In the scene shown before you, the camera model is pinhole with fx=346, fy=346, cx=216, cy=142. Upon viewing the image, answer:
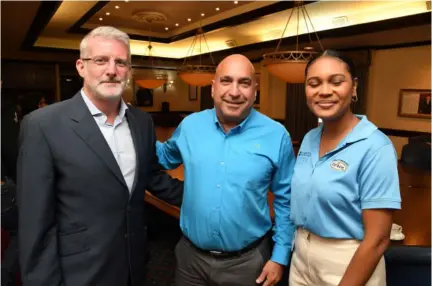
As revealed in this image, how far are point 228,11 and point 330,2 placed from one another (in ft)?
5.18

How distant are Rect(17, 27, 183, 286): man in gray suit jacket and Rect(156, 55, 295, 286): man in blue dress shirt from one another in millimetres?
228

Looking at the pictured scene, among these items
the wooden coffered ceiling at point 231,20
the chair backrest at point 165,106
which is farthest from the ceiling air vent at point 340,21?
the chair backrest at point 165,106

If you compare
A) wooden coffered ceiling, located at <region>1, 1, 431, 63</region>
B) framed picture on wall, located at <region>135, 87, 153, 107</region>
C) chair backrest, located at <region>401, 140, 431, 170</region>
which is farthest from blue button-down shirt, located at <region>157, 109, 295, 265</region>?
framed picture on wall, located at <region>135, 87, 153, 107</region>

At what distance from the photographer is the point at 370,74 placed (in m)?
6.84

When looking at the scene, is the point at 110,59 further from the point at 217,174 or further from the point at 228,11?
the point at 228,11

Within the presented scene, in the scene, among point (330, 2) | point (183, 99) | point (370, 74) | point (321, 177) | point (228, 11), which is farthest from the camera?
point (183, 99)

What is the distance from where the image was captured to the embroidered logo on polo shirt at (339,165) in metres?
1.15

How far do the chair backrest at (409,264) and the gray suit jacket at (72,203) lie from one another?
116cm

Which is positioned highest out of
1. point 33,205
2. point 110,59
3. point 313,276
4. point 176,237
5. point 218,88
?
point 110,59

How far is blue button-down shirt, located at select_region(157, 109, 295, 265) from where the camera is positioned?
142 centimetres

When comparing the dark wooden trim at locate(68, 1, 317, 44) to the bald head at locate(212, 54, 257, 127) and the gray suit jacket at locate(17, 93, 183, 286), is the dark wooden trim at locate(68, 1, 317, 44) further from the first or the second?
the gray suit jacket at locate(17, 93, 183, 286)

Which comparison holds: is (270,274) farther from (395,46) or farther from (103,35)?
(395,46)

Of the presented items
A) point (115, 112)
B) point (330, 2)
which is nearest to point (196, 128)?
point (115, 112)

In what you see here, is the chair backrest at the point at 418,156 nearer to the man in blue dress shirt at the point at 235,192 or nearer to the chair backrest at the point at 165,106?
the man in blue dress shirt at the point at 235,192
